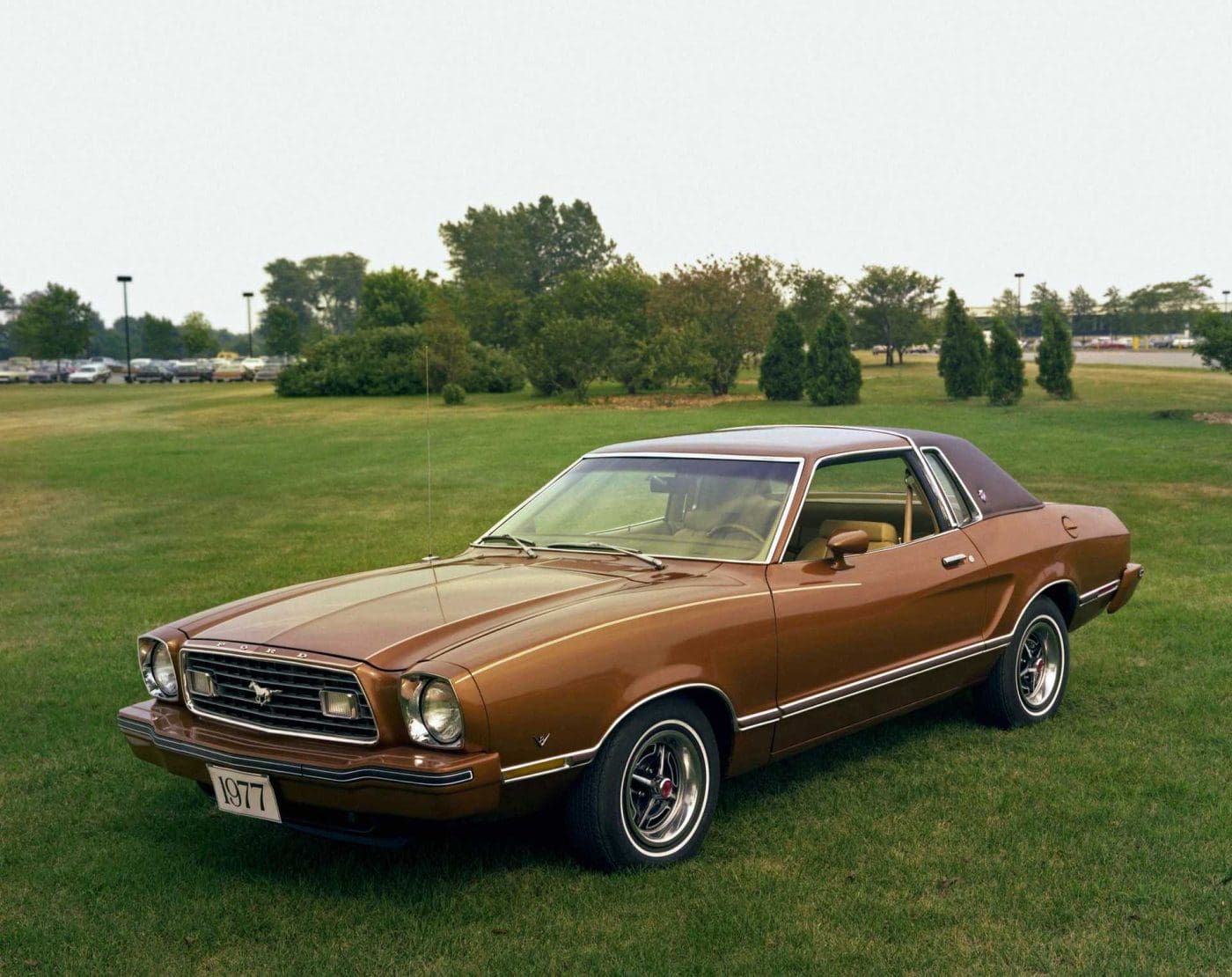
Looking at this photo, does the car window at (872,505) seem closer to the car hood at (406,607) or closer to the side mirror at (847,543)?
the side mirror at (847,543)

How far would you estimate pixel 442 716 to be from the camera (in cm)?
416

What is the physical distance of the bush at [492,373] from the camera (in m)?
53.4

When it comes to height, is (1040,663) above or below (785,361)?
below

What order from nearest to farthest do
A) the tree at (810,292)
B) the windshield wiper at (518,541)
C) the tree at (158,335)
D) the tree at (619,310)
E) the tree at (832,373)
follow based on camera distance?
the windshield wiper at (518,541)
the tree at (832,373)
the tree at (619,310)
the tree at (810,292)
the tree at (158,335)

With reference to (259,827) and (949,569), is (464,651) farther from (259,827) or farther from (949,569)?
(949,569)

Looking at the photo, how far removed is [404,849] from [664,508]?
188cm

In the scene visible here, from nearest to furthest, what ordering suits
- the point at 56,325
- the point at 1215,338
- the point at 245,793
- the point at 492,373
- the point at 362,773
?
the point at 362,773 → the point at 245,793 → the point at 1215,338 → the point at 492,373 → the point at 56,325

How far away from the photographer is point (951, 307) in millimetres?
37438

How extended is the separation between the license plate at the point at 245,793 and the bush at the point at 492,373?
48.1 m

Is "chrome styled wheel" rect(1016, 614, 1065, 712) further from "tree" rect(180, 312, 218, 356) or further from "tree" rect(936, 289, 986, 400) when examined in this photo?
"tree" rect(180, 312, 218, 356)

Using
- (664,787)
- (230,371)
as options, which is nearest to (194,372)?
(230,371)

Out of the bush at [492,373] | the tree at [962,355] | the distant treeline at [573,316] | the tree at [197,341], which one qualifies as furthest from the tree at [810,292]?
the tree at [197,341]

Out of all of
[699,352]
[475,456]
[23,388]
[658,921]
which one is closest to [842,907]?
[658,921]

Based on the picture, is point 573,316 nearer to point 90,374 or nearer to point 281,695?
point 90,374
